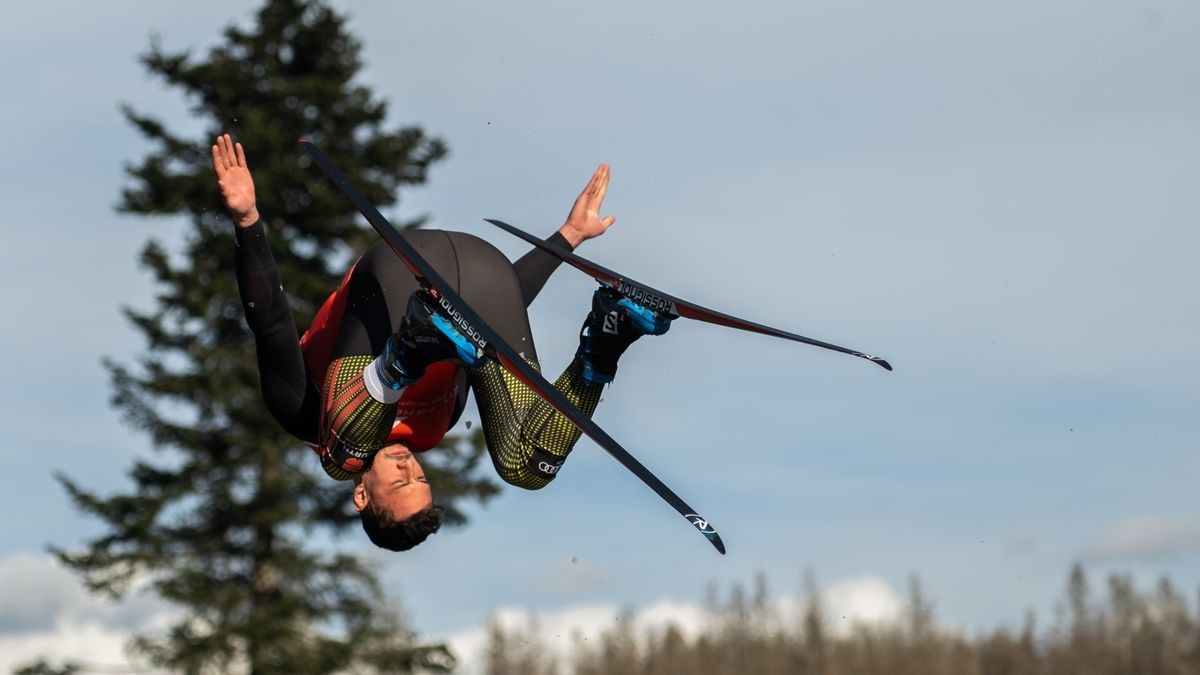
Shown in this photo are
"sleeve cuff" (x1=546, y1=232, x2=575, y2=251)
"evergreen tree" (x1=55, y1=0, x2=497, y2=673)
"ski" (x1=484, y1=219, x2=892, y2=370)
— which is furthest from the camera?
"evergreen tree" (x1=55, y1=0, x2=497, y2=673)

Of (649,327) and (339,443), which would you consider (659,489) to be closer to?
(649,327)

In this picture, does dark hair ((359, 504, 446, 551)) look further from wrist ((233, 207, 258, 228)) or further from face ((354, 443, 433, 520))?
wrist ((233, 207, 258, 228))

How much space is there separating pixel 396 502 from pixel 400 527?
11cm

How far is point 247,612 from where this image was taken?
20.2m

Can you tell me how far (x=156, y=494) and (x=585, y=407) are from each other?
15.6 meters

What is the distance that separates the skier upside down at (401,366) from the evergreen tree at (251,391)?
12.5 metres

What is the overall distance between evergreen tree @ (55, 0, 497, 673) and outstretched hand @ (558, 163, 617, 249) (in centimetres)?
1183

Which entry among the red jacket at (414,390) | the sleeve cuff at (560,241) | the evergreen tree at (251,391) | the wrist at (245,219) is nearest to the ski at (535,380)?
the red jacket at (414,390)

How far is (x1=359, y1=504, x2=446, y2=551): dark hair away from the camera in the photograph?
22.1ft

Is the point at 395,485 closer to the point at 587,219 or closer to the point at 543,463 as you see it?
the point at 543,463

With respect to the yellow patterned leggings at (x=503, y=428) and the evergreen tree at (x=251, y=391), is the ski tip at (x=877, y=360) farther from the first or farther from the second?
the evergreen tree at (x=251, y=391)

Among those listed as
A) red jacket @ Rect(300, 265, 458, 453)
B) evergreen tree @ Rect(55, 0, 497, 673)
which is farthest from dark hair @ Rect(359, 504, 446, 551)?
evergreen tree @ Rect(55, 0, 497, 673)

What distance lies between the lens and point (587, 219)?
8.02m

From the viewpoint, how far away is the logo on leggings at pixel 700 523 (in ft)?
20.5
